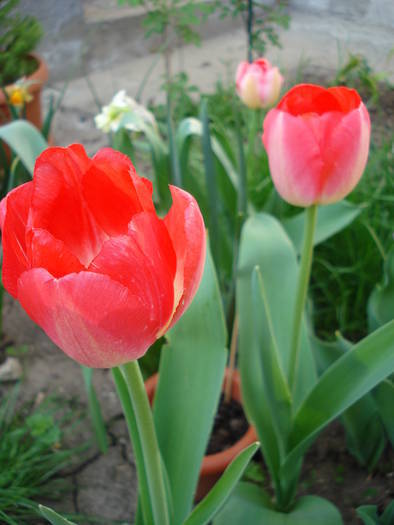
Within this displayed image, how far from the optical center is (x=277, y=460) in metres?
1.00

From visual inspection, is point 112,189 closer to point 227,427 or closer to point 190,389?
point 190,389

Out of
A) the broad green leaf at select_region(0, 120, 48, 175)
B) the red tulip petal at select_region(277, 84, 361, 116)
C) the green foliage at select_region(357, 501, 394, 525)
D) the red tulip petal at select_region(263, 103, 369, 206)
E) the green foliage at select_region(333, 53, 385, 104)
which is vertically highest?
the red tulip petal at select_region(277, 84, 361, 116)

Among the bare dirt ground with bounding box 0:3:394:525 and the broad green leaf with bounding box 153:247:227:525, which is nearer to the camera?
the broad green leaf with bounding box 153:247:227:525

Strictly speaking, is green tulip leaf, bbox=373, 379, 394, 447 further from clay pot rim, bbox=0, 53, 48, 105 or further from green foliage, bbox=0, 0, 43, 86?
green foliage, bbox=0, 0, 43, 86

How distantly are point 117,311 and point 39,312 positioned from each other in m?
0.06

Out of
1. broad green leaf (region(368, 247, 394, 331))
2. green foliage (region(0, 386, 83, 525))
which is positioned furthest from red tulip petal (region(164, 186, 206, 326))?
green foliage (region(0, 386, 83, 525))

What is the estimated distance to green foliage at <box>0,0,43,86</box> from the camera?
2.52 m

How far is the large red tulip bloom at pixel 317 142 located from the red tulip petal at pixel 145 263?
31cm

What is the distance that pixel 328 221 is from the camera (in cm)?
119

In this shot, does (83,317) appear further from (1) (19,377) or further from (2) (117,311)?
(1) (19,377)

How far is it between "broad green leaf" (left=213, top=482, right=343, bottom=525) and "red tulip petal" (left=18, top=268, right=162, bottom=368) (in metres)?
0.59

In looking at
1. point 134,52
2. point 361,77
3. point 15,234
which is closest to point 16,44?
point 134,52

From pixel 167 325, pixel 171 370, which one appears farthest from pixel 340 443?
pixel 167 325

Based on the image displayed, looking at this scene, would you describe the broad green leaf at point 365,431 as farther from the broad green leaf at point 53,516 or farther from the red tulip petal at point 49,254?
the red tulip petal at point 49,254
